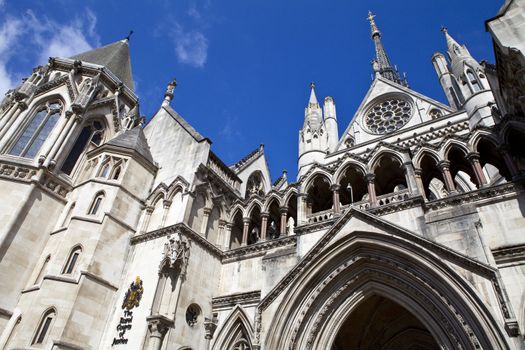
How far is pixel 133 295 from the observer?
13789 mm

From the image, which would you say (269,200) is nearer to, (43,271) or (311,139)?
(43,271)

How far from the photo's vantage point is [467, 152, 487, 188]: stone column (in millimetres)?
12039

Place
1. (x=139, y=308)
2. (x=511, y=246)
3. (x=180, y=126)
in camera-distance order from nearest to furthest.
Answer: (x=511, y=246), (x=139, y=308), (x=180, y=126)

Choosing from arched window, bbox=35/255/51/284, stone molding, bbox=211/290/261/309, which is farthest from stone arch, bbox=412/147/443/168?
arched window, bbox=35/255/51/284

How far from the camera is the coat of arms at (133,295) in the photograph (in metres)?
13.6

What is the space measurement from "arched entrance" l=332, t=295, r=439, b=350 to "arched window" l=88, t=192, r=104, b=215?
10782 mm

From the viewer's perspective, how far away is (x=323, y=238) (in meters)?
12.5

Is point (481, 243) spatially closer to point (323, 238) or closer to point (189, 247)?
point (323, 238)

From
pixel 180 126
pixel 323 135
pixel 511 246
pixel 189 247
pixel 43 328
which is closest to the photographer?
pixel 511 246

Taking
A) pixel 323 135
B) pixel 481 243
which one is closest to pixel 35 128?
pixel 323 135

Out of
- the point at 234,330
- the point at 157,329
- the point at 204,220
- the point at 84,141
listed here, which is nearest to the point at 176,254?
the point at 157,329

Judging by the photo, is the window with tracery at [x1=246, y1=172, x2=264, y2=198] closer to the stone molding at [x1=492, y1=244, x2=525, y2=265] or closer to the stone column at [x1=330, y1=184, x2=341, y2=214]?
the stone column at [x1=330, y1=184, x2=341, y2=214]

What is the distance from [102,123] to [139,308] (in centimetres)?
1078

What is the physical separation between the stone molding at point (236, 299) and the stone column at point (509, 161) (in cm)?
929
